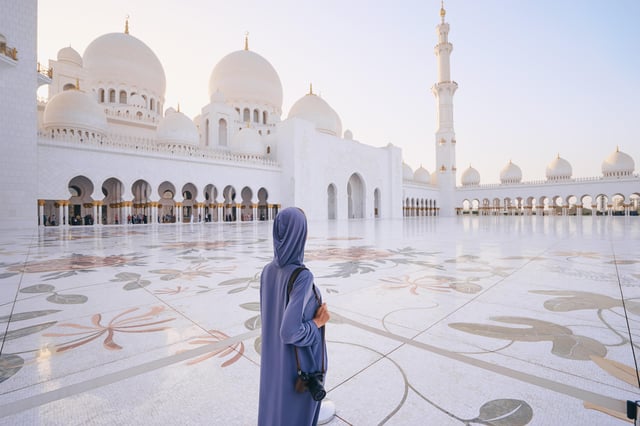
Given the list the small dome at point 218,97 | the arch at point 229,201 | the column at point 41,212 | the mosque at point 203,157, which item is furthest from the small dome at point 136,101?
the column at point 41,212

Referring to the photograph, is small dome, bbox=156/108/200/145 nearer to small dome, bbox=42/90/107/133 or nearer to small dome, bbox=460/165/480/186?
small dome, bbox=42/90/107/133

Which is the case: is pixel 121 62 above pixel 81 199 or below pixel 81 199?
above

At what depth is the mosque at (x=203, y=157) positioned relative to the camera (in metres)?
9.21

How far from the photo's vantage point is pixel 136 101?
16.8 m

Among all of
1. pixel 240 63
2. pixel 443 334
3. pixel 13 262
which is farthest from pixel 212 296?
pixel 240 63

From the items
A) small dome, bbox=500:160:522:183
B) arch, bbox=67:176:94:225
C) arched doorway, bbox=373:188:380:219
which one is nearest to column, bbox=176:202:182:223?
arch, bbox=67:176:94:225

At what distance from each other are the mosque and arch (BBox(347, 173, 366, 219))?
73 millimetres

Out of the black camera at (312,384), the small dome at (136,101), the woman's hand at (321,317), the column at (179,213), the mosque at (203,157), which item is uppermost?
the small dome at (136,101)

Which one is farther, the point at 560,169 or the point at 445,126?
the point at 445,126

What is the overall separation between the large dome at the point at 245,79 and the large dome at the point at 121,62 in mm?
3535

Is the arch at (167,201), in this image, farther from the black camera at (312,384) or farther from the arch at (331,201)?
the black camera at (312,384)

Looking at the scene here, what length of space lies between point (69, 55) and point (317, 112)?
13.9 meters

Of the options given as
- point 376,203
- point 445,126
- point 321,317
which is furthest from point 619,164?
point 321,317

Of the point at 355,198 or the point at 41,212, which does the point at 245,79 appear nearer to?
the point at 355,198
